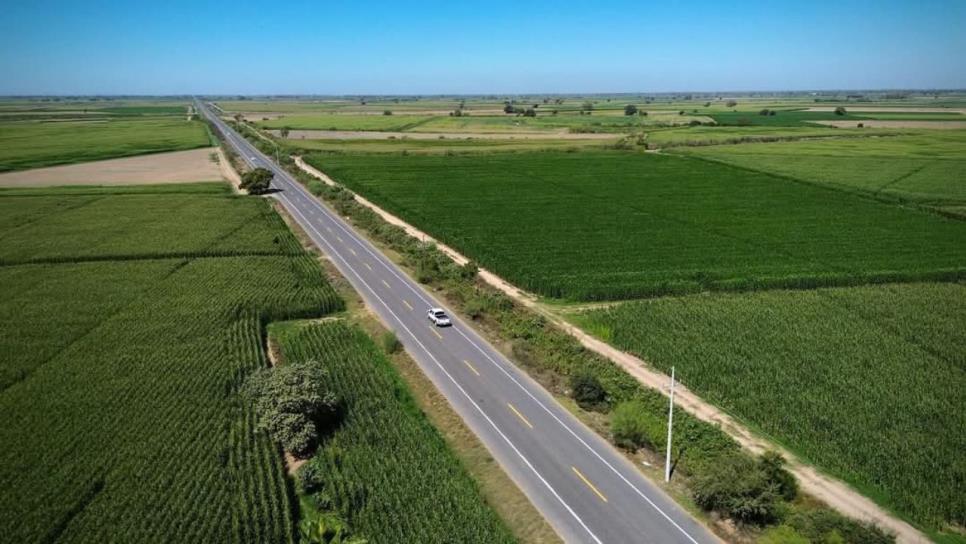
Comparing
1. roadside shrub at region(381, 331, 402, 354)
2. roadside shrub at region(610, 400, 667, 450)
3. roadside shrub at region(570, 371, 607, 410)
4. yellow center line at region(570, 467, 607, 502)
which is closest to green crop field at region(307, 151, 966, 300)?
roadside shrub at region(381, 331, 402, 354)

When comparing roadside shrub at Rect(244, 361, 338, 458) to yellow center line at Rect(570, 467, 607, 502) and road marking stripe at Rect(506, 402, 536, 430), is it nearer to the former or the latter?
road marking stripe at Rect(506, 402, 536, 430)

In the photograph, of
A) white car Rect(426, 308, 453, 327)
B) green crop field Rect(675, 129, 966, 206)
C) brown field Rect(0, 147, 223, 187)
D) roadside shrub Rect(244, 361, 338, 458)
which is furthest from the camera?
brown field Rect(0, 147, 223, 187)

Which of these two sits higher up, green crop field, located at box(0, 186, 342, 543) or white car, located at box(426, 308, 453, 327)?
green crop field, located at box(0, 186, 342, 543)

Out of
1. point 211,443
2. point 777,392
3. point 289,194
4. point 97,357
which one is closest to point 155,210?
point 289,194

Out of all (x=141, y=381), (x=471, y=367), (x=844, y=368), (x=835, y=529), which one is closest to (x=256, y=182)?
(x=141, y=381)

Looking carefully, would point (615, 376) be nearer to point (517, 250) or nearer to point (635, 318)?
point (635, 318)

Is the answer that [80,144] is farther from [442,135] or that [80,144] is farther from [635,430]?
[635,430]
